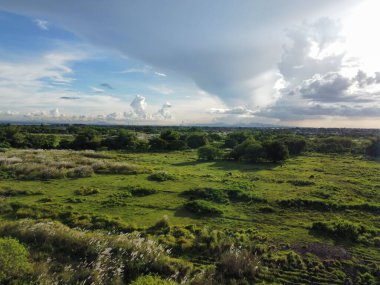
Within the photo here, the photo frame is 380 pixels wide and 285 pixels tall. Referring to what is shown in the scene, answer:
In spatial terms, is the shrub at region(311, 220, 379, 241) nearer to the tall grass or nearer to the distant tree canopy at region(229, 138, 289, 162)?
the tall grass

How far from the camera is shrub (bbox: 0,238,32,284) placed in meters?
10.7

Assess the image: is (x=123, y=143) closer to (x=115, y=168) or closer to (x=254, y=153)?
(x=254, y=153)

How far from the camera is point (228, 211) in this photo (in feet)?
74.1

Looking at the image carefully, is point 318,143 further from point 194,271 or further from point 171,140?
point 194,271

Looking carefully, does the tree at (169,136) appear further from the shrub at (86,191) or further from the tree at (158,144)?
the shrub at (86,191)

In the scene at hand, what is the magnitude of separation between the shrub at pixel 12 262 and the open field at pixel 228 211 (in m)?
6.43

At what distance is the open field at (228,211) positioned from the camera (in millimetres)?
14938

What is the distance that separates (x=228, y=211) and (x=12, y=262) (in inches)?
588

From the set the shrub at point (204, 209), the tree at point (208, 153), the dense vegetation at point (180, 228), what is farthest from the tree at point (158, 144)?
the shrub at point (204, 209)

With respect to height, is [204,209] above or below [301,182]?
above

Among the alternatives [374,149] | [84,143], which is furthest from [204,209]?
[374,149]

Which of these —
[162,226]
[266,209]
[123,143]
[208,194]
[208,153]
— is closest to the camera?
[162,226]

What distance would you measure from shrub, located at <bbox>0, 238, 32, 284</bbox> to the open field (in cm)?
643

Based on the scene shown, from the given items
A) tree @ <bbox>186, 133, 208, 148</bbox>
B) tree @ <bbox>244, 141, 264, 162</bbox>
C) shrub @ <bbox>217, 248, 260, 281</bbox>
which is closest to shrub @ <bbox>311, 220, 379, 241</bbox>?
shrub @ <bbox>217, 248, 260, 281</bbox>
